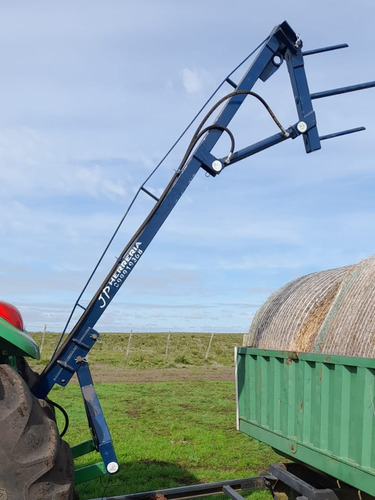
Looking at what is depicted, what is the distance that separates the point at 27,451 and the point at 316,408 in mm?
2156

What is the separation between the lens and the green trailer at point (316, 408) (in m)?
3.92

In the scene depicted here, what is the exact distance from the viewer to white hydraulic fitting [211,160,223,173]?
4901mm

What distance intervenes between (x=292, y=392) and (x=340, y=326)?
67 centimetres

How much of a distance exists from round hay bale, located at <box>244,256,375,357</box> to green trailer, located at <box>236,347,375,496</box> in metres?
0.35

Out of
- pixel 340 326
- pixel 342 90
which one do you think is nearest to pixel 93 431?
pixel 340 326

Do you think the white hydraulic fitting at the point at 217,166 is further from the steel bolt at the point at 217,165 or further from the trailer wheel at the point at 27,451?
the trailer wheel at the point at 27,451

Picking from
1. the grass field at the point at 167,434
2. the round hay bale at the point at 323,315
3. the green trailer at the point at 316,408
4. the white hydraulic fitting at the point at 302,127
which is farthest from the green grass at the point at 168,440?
the white hydraulic fitting at the point at 302,127

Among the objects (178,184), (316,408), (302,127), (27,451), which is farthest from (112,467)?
(302,127)

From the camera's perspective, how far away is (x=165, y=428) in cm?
1015

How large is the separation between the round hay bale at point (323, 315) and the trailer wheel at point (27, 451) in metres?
2.38

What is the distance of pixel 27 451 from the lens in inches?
138

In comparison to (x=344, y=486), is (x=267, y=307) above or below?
above

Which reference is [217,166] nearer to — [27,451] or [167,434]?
[27,451]

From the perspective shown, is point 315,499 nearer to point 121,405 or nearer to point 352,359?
point 352,359
